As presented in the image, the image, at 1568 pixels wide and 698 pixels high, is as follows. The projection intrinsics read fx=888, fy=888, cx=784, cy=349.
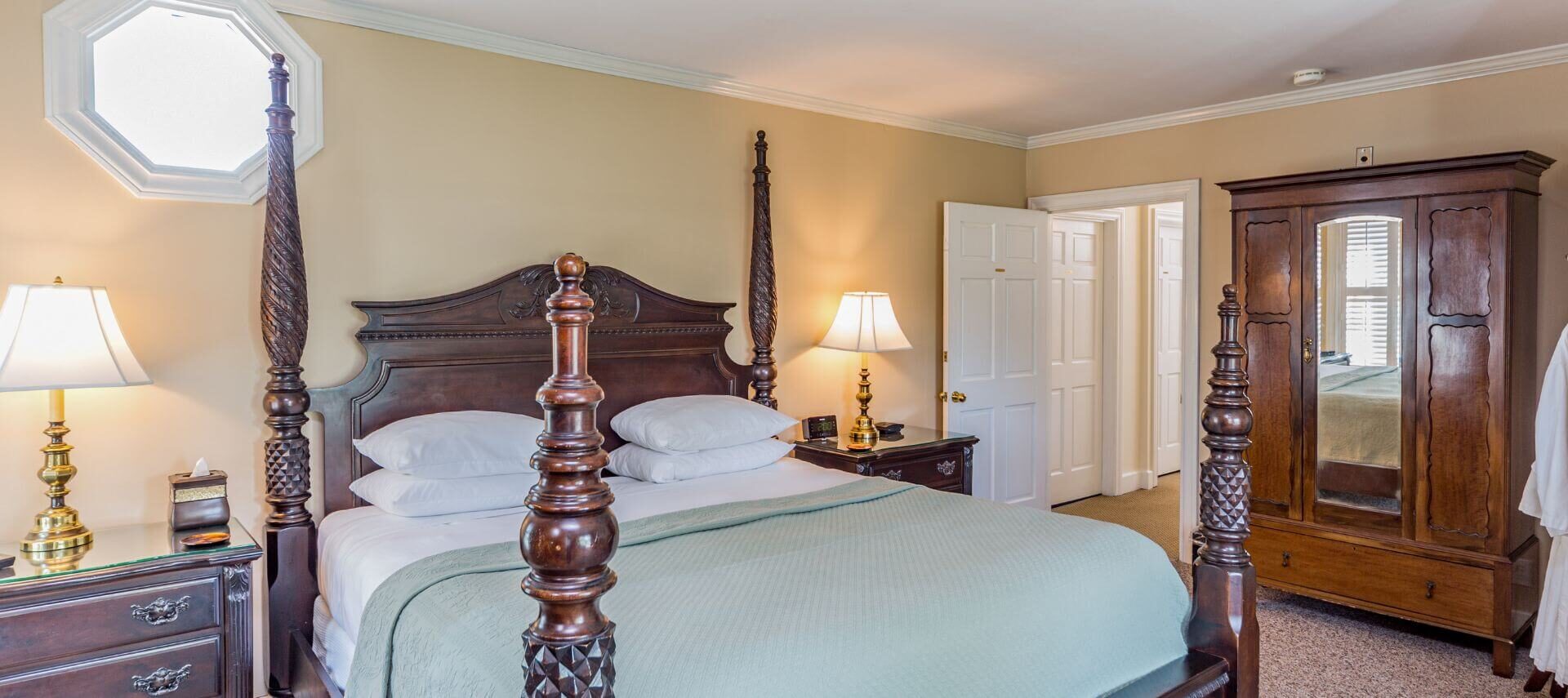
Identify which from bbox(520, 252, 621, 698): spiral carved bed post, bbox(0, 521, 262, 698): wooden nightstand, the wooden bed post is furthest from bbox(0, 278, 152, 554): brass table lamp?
the wooden bed post

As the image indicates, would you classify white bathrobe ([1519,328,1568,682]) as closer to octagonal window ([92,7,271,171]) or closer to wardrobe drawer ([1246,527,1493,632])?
wardrobe drawer ([1246,527,1493,632])

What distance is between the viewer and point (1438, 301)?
11.2 ft

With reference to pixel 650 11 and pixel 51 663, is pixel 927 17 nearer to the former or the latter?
pixel 650 11

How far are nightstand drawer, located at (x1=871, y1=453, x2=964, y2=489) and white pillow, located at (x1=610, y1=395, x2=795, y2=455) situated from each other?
56 cm

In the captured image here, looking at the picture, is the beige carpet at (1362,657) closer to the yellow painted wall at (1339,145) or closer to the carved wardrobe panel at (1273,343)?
the carved wardrobe panel at (1273,343)

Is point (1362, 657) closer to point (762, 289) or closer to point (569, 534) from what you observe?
point (762, 289)

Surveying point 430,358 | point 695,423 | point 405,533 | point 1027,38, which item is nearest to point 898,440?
point 695,423

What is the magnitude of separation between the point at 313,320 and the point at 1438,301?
410cm

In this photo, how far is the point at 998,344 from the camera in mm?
4969

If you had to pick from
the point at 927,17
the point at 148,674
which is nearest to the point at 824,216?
the point at 927,17

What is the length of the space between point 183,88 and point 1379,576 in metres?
4.71

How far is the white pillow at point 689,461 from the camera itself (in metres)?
3.14

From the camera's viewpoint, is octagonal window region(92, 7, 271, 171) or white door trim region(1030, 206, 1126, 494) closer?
octagonal window region(92, 7, 271, 171)

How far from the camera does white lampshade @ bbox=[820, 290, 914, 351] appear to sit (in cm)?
415
